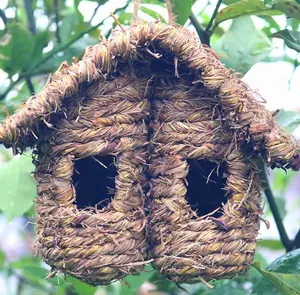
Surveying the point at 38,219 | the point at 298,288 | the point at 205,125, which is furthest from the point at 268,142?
the point at 38,219

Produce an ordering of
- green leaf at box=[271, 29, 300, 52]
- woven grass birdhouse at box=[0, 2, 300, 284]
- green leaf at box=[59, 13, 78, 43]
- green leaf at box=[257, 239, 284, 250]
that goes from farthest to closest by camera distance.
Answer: green leaf at box=[257, 239, 284, 250]
green leaf at box=[59, 13, 78, 43]
green leaf at box=[271, 29, 300, 52]
woven grass birdhouse at box=[0, 2, 300, 284]

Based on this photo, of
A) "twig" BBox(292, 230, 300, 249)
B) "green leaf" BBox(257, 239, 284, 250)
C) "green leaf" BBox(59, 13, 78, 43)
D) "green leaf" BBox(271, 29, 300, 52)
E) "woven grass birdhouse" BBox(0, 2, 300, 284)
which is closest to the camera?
"woven grass birdhouse" BBox(0, 2, 300, 284)

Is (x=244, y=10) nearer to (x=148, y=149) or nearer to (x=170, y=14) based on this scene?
(x=170, y=14)

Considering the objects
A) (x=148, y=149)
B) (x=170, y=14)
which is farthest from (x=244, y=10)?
(x=148, y=149)

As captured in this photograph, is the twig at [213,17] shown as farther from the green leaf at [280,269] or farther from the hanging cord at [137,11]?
the green leaf at [280,269]

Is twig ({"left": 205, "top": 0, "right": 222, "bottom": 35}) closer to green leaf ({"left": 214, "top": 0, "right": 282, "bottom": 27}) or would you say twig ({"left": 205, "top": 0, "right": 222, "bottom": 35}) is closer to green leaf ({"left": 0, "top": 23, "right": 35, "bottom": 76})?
green leaf ({"left": 214, "top": 0, "right": 282, "bottom": 27})

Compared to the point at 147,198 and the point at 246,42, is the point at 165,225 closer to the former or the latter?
the point at 147,198

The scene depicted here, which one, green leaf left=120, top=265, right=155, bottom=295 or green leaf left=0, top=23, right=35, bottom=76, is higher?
green leaf left=0, top=23, right=35, bottom=76

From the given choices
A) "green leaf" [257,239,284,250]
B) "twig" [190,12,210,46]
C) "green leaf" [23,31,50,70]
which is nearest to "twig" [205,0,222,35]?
"twig" [190,12,210,46]
